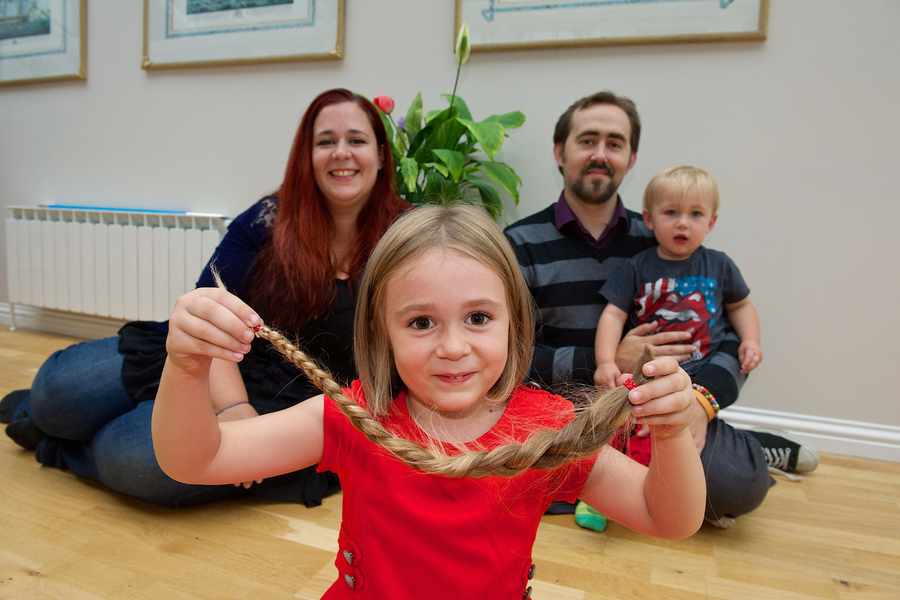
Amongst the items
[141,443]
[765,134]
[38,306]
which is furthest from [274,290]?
[38,306]

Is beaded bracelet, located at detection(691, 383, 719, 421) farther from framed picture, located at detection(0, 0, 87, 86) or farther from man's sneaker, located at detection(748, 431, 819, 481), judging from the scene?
framed picture, located at detection(0, 0, 87, 86)

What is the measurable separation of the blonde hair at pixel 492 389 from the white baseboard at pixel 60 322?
2.77 metres

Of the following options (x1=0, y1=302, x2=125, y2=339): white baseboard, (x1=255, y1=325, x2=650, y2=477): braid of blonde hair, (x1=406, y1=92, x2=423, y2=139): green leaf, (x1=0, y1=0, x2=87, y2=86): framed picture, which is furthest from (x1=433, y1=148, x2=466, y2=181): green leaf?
(x1=0, y1=0, x2=87, y2=86): framed picture

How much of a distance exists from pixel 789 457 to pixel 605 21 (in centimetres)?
150

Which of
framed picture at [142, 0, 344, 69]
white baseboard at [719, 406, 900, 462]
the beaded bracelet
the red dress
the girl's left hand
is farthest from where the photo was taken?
framed picture at [142, 0, 344, 69]

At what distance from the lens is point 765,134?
1962 millimetres

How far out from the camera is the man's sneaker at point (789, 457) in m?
1.83

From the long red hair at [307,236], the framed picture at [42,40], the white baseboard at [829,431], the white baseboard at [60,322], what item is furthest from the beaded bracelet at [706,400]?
the framed picture at [42,40]

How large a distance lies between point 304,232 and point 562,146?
2.59ft

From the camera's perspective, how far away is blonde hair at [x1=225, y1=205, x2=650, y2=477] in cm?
58

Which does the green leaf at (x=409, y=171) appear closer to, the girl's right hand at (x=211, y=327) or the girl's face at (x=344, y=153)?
the girl's face at (x=344, y=153)

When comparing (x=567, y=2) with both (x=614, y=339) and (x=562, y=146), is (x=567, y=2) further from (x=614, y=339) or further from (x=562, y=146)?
(x=614, y=339)

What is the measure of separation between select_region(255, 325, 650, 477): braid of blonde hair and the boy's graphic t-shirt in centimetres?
98

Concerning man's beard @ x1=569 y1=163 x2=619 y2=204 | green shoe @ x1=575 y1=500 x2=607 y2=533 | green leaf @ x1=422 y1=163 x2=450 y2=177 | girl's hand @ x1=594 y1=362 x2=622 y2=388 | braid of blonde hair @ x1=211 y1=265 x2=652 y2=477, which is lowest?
green shoe @ x1=575 y1=500 x2=607 y2=533
